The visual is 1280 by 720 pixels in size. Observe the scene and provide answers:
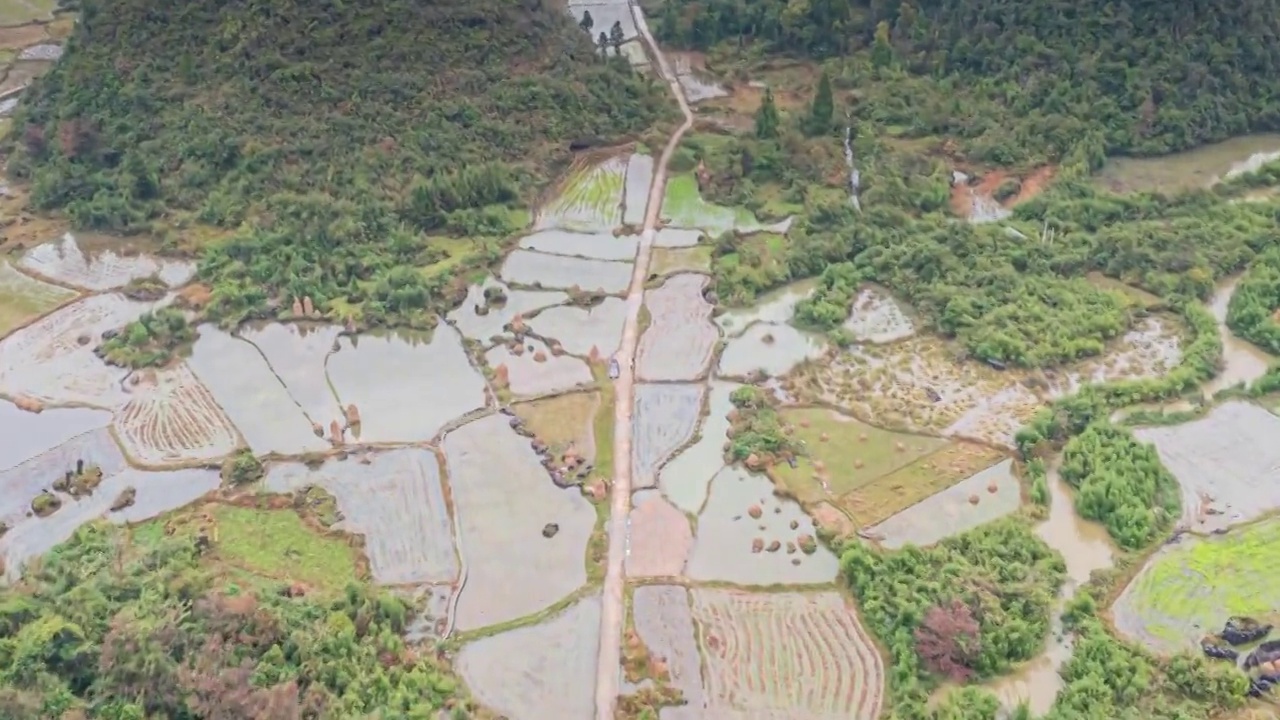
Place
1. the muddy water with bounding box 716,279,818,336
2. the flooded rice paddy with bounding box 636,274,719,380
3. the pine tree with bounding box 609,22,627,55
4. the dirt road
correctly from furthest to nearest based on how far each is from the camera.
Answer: the pine tree with bounding box 609,22,627,55 → the muddy water with bounding box 716,279,818,336 → the flooded rice paddy with bounding box 636,274,719,380 → the dirt road

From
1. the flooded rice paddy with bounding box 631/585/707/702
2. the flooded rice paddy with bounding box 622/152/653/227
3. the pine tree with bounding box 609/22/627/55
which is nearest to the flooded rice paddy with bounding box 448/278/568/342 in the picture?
the flooded rice paddy with bounding box 622/152/653/227

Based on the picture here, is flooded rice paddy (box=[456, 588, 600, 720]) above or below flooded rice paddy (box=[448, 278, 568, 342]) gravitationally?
below

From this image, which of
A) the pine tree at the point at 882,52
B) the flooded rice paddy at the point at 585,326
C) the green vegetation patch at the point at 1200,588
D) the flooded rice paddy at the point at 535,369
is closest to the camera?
the green vegetation patch at the point at 1200,588

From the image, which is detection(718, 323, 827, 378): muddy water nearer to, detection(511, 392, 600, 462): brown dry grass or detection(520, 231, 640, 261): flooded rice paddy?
detection(511, 392, 600, 462): brown dry grass

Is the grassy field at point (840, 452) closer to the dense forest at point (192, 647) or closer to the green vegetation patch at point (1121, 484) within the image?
the green vegetation patch at point (1121, 484)

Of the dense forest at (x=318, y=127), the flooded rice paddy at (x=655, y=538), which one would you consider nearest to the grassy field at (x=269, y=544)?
the flooded rice paddy at (x=655, y=538)

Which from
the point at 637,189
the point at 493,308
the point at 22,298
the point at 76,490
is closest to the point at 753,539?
the point at 493,308
